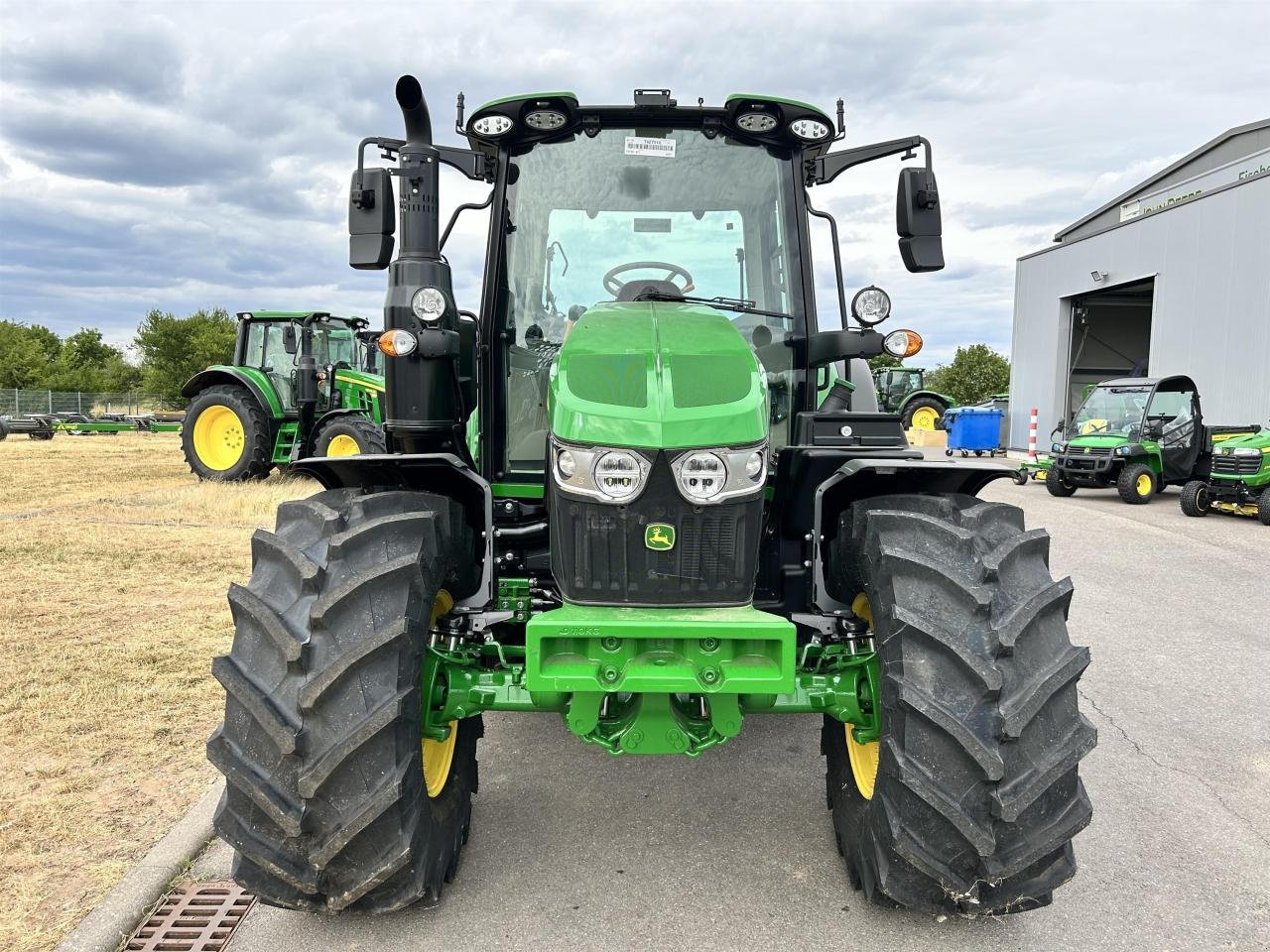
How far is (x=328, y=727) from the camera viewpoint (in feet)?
7.82

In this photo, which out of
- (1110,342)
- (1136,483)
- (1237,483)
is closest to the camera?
(1237,483)

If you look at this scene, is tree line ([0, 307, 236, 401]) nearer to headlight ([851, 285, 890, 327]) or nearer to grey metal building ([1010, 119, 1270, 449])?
grey metal building ([1010, 119, 1270, 449])

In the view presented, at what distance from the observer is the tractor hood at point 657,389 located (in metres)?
2.71

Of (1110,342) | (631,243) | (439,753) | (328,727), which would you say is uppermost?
(1110,342)

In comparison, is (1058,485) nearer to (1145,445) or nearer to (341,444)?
(1145,445)

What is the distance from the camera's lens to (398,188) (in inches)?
137

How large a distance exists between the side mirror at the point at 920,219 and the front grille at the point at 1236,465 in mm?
11311

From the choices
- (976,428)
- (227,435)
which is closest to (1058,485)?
(976,428)

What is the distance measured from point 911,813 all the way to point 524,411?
2227 millimetres

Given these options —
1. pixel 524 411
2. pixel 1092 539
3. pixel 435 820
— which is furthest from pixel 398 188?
pixel 1092 539

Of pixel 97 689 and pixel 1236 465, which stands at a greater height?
pixel 1236 465

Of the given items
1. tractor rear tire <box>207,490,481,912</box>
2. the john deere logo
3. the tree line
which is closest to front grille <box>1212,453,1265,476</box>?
the john deere logo

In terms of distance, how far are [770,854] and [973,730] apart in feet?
3.64

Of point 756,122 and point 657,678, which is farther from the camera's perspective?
Result: point 756,122
